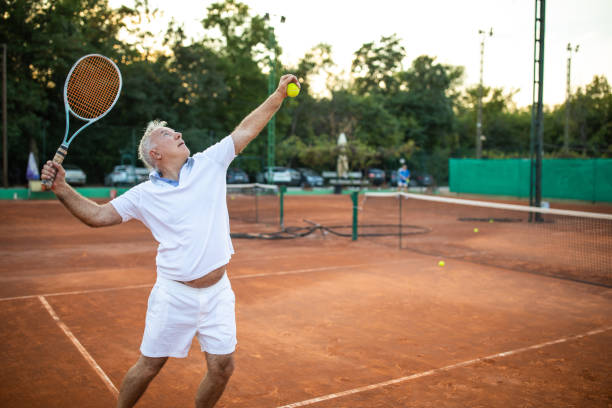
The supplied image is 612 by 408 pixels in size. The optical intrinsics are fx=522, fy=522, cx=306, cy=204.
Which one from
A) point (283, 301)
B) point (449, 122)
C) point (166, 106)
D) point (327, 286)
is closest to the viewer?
point (283, 301)

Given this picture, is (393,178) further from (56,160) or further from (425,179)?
(56,160)

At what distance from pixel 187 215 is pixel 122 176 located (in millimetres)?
31133

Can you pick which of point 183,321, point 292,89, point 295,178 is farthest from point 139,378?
point 295,178

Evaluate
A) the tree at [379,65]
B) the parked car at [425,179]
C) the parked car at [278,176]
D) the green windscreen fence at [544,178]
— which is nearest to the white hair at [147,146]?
the green windscreen fence at [544,178]

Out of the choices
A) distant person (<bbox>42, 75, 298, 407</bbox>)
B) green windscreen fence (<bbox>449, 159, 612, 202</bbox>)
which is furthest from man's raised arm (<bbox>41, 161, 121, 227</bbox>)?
green windscreen fence (<bbox>449, 159, 612, 202</bbox>)

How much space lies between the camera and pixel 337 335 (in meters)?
5.28

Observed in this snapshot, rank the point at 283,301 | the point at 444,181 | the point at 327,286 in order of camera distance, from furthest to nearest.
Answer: the point at 444,181 → the point at 327,286 → the point at 283,301

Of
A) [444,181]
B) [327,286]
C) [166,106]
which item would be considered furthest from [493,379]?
[444,181]

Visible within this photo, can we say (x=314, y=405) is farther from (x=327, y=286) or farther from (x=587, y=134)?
(x=587, y=134)

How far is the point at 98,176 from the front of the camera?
116ft

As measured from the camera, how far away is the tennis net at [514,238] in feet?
29.7

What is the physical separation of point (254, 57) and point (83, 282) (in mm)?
41199

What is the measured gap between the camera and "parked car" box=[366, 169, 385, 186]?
133 feet

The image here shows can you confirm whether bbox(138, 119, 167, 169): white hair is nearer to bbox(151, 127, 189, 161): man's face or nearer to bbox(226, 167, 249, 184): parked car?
bbox(151, 127, 189, 161): man's face
